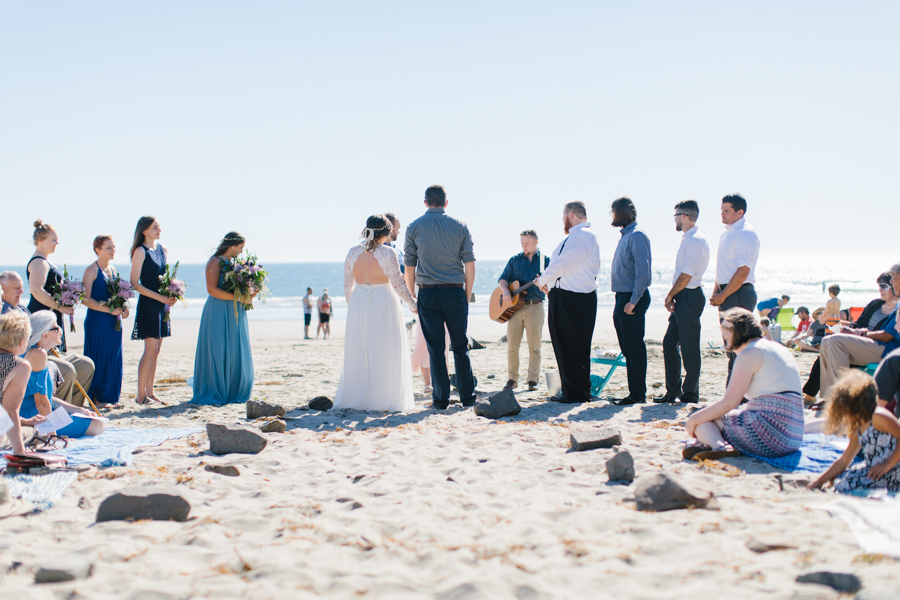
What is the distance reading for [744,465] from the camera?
3.99 meters

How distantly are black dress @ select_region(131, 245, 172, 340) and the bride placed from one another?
2183mm

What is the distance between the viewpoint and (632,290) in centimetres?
642

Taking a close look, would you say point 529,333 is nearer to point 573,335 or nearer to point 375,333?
point 573,335

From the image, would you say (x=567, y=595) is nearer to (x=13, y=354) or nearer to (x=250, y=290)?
(x=13, y=354)

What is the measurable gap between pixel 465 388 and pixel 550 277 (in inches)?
59.2

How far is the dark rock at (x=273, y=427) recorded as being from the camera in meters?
5.22

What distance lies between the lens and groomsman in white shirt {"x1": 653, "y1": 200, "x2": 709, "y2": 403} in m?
6.31

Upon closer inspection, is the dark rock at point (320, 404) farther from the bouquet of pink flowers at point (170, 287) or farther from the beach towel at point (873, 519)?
the beach towel at point (873, 519)

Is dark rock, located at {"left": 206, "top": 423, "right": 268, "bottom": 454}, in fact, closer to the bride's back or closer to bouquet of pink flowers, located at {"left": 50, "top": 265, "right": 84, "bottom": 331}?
the bride's back

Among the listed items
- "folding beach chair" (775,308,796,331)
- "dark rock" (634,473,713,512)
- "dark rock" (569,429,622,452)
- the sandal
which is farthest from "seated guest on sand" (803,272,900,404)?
"folding beach chair" (775,308,796,331)

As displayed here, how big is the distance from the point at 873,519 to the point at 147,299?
6692 mm

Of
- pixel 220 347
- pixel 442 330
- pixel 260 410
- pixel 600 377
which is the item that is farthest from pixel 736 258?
pixel 220 347

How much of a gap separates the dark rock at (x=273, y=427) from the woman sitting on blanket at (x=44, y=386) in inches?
53.1

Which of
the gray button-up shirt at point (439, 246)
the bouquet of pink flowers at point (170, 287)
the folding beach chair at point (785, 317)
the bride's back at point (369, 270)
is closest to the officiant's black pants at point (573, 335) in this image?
the gray button-up shirt at point (439, 246)
